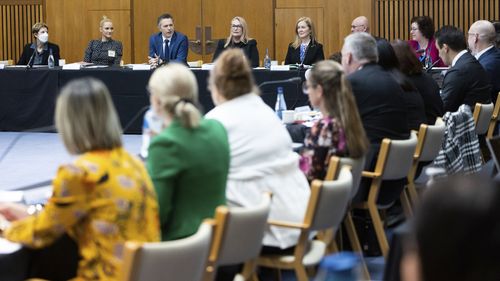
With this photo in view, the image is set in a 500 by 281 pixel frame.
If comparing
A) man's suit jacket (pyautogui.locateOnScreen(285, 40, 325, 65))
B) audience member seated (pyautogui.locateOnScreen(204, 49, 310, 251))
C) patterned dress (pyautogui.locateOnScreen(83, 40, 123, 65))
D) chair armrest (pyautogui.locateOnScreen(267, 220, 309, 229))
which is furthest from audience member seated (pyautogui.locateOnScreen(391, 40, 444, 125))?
patterned dress (pyautogui.locateOnScreen(83, 40, 123, 65))

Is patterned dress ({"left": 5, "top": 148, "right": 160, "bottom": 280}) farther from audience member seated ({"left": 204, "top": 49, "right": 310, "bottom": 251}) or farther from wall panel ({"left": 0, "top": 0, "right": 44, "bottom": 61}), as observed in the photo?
wall panel ({"left": 0, "top": 0, "right": 44, "bottom": 61})

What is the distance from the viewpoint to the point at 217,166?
10.8 ft

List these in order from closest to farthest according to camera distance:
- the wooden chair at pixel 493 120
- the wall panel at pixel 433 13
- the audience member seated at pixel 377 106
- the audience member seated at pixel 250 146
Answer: the audience member seated at pixel 250 146
the audience member seated at pixel 377 106
the wooden chair at pixel 493 120
the wall panel at pixel 433 13

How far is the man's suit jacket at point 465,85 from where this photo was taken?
22.8 feet

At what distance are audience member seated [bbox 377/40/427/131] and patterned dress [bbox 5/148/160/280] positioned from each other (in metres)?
3.08

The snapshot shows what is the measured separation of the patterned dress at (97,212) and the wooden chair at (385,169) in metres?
2.13

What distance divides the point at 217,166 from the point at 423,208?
2.41 m

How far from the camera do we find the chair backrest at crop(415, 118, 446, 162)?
17.5 ft

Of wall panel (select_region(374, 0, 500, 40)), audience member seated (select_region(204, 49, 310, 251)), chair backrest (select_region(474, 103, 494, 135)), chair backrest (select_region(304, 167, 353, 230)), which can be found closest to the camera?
chair backrest (select_region(304, 167, 353, 230))

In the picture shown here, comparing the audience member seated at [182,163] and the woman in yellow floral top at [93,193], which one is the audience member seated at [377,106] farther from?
the woman in yellow floral top at [93,193]

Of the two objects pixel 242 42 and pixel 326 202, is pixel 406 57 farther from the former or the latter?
pixel 242 42

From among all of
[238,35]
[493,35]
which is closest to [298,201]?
[493,35]

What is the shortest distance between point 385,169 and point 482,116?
86.3 inches

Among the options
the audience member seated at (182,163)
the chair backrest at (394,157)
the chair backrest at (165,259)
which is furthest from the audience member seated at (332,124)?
the chair backrest at (165,259)
